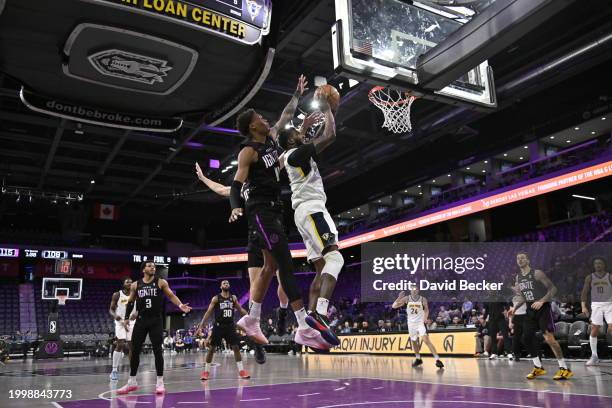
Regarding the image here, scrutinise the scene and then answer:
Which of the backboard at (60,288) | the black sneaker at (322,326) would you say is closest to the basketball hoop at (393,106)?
the black sneaker at (322,326)

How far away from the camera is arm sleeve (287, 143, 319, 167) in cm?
370

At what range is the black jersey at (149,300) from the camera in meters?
9.15

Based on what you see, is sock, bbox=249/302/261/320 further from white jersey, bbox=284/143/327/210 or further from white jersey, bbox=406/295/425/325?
white jersey, bbox=406/295/425/325

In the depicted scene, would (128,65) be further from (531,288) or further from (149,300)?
(531,288)

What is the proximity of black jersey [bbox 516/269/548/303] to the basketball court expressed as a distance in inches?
1.7

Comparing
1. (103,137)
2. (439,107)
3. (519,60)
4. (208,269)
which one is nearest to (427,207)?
(439,107)

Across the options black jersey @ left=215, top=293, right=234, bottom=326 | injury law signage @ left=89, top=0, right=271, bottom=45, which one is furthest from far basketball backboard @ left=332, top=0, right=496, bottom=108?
black jersey @ left=215, top=293, right=234, bottom=326

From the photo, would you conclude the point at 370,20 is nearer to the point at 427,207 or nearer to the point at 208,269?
the point at 427,207

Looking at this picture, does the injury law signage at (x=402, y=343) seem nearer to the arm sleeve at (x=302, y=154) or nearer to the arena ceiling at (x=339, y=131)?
the arena ceiling at (x=339, y=131)

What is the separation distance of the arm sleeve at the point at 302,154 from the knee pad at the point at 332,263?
705mm

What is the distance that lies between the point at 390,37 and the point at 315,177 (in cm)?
480

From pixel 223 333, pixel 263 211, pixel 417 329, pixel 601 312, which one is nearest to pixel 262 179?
pixel 263 211

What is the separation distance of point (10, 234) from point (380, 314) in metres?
24.6

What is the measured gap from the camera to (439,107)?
2175cm
